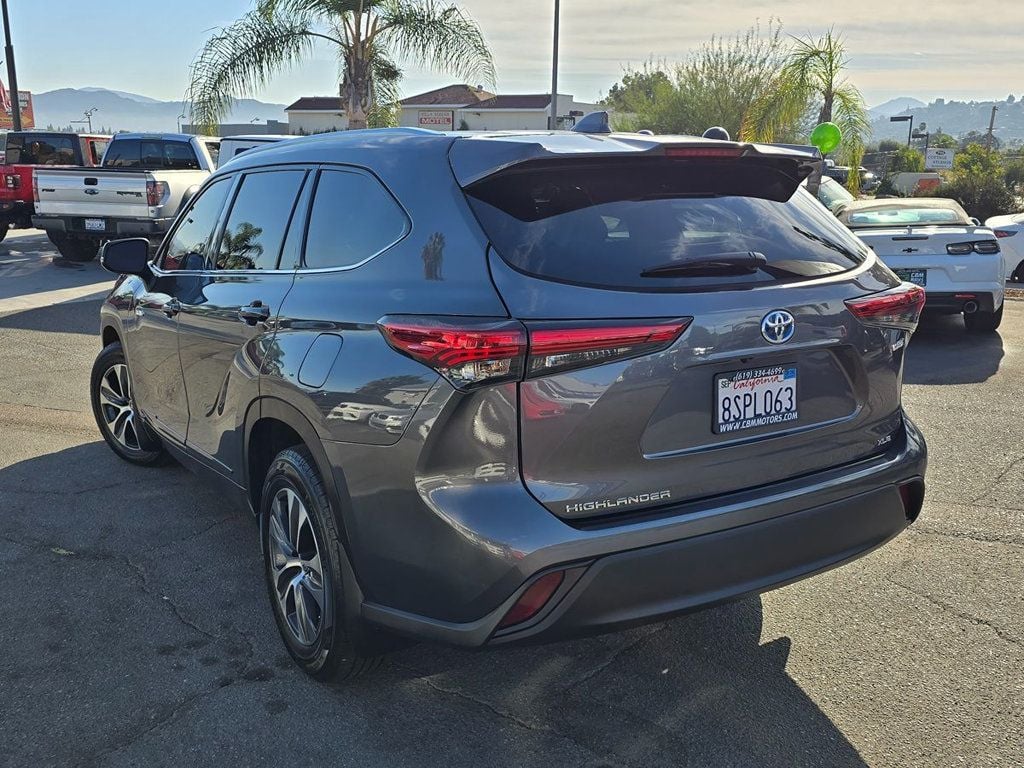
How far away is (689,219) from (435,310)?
2.82ft

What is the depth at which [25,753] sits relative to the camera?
2.88 meters

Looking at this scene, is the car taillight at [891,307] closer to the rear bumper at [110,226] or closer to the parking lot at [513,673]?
the parking lot at [513,673]

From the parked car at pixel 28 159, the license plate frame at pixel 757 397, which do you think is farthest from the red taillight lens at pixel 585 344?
the parked car at pixel 28 159

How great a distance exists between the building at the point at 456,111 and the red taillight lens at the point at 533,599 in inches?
2094

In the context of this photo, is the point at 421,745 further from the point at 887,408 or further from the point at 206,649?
the point at 887,408

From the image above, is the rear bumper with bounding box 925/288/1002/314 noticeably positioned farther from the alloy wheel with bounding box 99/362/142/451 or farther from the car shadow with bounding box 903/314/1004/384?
the alloy wheel with bounding box 99/362/142/451

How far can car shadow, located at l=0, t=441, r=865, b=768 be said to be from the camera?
290 centimetres

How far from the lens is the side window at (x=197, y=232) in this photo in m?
4.29

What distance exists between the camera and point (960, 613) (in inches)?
145

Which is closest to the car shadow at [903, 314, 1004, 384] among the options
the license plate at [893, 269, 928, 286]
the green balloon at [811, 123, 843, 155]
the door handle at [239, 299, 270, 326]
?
the license plate at [893, 269, 928, 286]

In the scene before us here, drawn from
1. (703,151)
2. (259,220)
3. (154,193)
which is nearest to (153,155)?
(154,193)

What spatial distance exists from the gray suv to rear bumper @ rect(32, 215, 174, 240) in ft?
35.7

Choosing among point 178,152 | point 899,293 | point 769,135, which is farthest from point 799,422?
point 769,135

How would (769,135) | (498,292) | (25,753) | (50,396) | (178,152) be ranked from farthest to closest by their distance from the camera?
(769,135), (178,152), (50,396), (25,753), (498,292)
